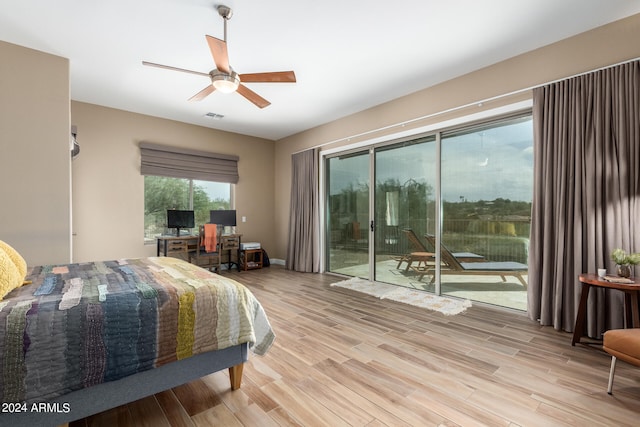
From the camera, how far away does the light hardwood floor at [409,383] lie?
1.67 m

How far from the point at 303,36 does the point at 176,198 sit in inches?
155

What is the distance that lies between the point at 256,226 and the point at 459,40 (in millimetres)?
5002

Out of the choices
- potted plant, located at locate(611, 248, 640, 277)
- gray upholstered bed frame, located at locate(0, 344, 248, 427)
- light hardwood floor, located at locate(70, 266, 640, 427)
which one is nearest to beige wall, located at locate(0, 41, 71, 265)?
light hardwood floor, located at locate(70, 266, 640, 427)

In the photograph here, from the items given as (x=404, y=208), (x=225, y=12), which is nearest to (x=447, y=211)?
(x=404, y=208)

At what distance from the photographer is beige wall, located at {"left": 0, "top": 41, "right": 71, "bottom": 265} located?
9.96 ft

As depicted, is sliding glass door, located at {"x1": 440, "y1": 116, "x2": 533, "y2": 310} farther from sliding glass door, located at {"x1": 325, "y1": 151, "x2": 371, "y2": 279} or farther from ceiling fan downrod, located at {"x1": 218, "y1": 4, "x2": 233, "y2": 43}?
ceiling fan downrod, located at {"x1": 218, "y1": 4, "x2": 233, "y2": 43}

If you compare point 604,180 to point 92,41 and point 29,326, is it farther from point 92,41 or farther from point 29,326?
point 92,41

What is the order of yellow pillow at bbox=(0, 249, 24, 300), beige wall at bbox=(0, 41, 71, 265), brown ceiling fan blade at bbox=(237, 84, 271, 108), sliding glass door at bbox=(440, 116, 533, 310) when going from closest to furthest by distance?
1. yellow pillow at bbox=(0, 249, 24, 300)
2. brown ceiling fan blade at bbox=(237, 84, 271, 108)
3. beige wall at bbox=(0, 41, 71, 265)
4. sliding glass door at bbox=(440, 116, 533, 310)

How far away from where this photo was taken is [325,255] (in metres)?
5.79

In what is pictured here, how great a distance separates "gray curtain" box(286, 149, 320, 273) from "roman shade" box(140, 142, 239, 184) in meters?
1.30

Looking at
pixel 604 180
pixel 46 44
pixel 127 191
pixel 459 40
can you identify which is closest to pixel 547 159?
pixel 604 180

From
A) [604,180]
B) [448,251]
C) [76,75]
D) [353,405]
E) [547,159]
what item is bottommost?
[353,405]

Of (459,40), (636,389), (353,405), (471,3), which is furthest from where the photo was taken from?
(459,40)

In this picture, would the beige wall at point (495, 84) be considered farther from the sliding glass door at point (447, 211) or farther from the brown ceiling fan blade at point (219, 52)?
the brown ceiling fan blade at point (219, 52)
